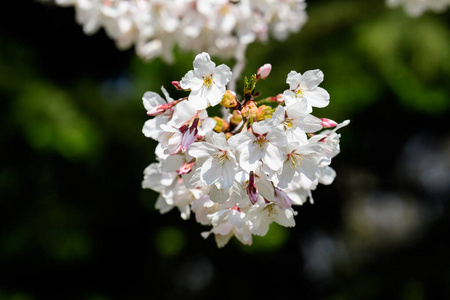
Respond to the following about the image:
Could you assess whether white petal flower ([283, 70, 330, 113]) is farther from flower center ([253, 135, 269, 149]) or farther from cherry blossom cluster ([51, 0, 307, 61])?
cherry blossom cluster ([51, 0, 307, 61])

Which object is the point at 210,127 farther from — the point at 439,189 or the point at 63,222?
the point at 439,189

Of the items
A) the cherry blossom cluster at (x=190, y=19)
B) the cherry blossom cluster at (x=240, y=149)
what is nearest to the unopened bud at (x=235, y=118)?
the cherry blossom cluster at (x=240, y=149)

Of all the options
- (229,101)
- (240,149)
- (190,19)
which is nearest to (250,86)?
(229,101)

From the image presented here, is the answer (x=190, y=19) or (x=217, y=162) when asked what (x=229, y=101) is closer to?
(x=217, y=162)

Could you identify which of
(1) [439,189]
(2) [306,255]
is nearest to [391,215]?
(1) [439,189]

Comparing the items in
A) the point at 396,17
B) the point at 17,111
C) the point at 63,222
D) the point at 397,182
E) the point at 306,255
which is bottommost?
the point at 306,255

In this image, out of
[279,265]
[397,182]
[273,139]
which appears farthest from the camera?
[397,182]

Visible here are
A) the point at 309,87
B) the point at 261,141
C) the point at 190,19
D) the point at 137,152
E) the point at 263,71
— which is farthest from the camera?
the point at 137,152

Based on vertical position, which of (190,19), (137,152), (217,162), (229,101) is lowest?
(217,162)
